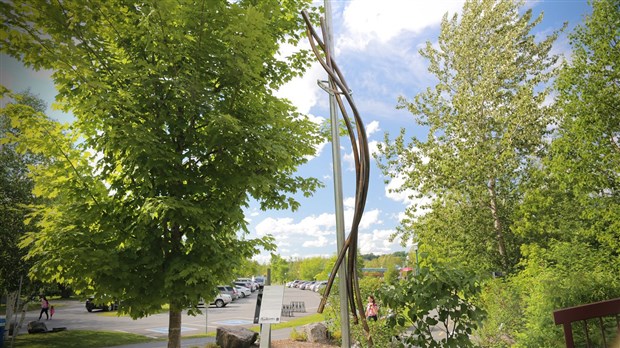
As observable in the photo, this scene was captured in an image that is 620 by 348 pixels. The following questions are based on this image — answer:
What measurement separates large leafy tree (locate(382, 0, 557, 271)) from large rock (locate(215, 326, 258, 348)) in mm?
4536

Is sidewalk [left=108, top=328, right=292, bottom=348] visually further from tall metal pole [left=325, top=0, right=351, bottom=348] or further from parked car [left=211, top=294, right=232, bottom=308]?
parked car [left=211, top=294, right=232, bottom=308]

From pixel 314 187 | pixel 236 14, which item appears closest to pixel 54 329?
pixel 314 187

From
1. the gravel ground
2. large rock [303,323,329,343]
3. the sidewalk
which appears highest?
large rock [303,323,329,343]

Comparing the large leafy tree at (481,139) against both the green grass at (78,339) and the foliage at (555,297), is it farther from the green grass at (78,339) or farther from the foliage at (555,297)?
the green grass at (78,339)

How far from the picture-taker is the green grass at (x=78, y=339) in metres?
9.02

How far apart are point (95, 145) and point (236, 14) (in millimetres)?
1935

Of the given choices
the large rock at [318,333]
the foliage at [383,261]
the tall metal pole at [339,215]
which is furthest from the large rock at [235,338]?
the foliage at [383,261]

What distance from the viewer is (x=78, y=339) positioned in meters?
10.3

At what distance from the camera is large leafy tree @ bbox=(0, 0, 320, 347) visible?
338 centimetres

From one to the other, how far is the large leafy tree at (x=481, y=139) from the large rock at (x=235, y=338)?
4.54 metres

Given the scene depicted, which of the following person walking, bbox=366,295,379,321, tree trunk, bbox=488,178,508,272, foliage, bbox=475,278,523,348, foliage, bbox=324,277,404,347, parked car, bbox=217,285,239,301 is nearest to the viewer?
foliage, bbox=475,278,523,348

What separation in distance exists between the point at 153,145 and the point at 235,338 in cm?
581

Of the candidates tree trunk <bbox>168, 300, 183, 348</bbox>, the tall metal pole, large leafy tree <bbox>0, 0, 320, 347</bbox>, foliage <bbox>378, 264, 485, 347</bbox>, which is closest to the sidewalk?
tree trunk <bbox>168, 300, 183, 348</bbox>

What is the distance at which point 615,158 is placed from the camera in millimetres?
7359
